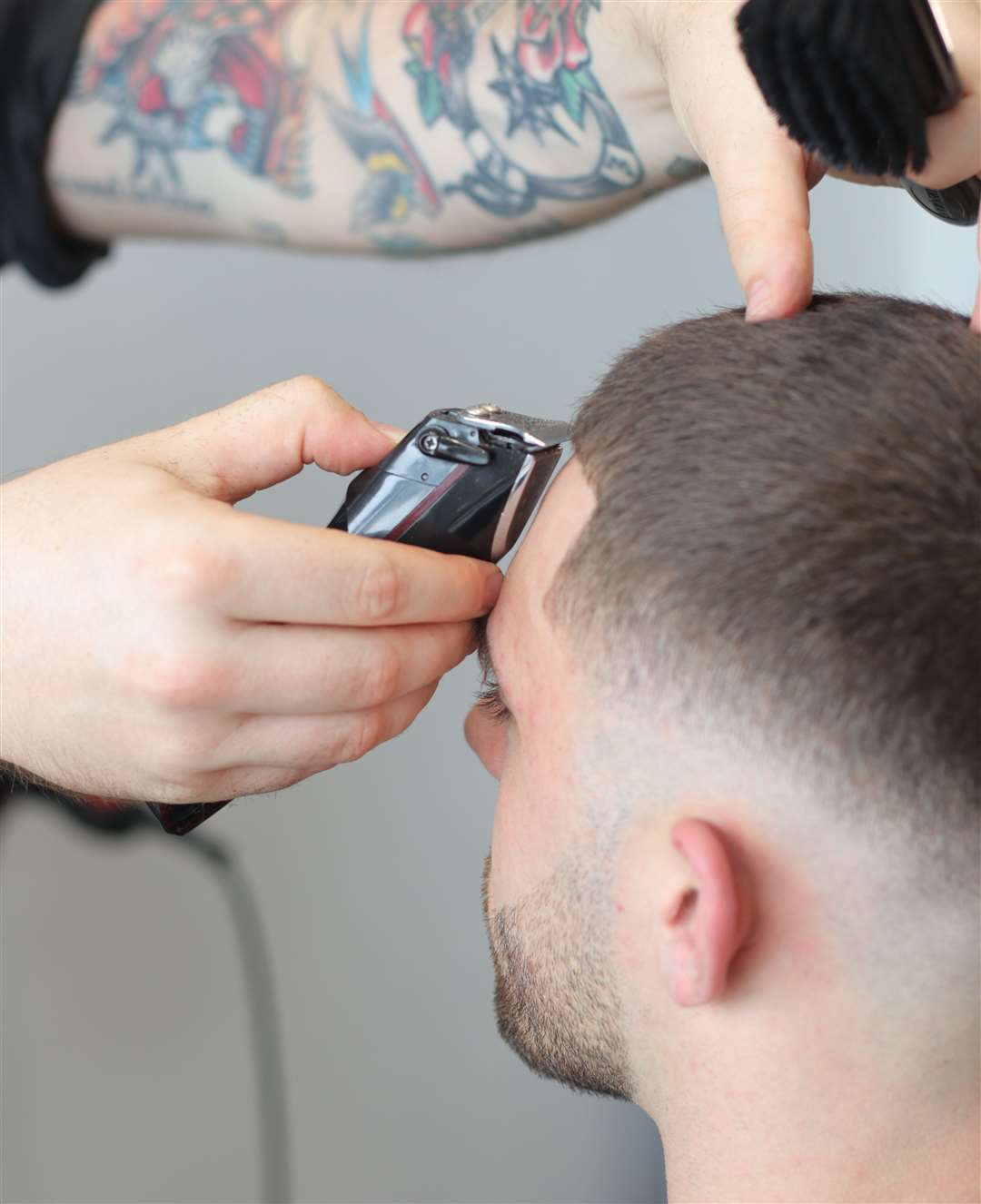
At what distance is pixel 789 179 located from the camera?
67cm

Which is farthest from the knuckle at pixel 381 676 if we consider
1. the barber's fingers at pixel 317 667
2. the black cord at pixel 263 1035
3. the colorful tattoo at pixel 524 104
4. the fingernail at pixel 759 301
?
the black cord at pixel 263 1035

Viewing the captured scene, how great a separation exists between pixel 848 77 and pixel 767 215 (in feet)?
0.27

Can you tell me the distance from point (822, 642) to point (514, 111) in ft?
2.16

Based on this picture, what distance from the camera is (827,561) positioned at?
0.57 metres

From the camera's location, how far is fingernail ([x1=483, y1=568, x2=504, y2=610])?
723mm

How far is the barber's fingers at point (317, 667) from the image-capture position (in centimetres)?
64

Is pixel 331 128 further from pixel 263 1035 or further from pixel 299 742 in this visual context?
pixel 263 1035

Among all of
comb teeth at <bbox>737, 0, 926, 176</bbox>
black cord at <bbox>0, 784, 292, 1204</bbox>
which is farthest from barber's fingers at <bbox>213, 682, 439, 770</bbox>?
black cord at <bbox>0, 784, 292, 1204</bbox>

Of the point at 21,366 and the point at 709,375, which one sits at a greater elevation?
the point at 709,375

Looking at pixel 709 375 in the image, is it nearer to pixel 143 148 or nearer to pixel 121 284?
pixel 143 148

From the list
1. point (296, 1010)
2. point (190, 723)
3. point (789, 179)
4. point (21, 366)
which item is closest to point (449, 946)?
point (296, 1010)

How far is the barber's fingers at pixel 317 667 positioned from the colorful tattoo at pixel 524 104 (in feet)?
1.68

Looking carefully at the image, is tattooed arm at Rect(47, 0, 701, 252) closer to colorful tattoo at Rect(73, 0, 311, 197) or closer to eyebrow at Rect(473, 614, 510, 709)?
colorful tattoo at Rect(73, 0, 311, 197)

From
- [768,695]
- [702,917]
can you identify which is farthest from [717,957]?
[768,695]
